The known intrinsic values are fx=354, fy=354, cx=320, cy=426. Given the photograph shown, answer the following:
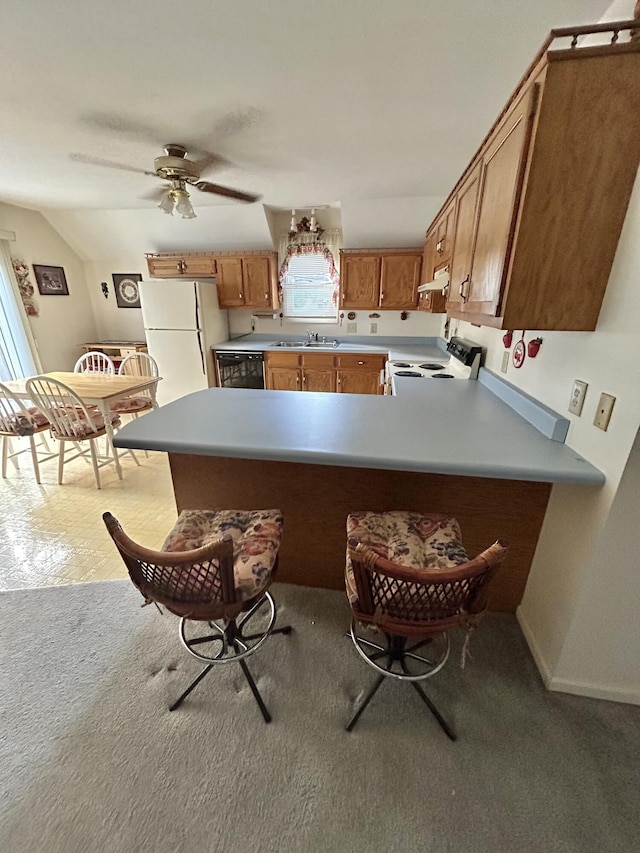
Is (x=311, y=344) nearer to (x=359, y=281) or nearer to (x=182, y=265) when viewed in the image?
(x=359, y=281)

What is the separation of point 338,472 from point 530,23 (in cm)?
183

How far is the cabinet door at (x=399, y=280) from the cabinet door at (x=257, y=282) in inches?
57.1

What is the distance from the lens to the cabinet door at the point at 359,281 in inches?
168

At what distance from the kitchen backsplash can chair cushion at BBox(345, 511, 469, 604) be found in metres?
3.72

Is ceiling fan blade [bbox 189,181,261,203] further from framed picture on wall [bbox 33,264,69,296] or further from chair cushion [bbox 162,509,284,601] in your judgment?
framed picture on wall [bbox 33,264,69,296]

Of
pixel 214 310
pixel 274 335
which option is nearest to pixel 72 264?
pixel 214 310

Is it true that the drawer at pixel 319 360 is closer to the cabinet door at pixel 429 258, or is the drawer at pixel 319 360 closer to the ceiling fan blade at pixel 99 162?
the cabinet door at pixel 429 258

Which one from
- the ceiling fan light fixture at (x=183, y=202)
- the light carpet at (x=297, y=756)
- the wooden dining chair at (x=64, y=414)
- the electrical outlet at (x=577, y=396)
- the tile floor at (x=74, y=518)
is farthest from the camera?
the wooden dining chair at (x=64, y=414)

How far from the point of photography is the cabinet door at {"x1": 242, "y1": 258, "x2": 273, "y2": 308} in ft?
14.8

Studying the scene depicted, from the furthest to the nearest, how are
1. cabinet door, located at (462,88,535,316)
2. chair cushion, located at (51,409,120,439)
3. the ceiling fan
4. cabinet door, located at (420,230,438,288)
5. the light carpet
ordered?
1. cabinet door, located at (420,230,438,288)
2. chair cushion, located at (51,409,120,439)
3. the ceiling fan
4. cabinet door, located at (462,88,535,316)
5. the light carpet

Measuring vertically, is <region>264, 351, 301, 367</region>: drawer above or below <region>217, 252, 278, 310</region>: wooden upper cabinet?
below

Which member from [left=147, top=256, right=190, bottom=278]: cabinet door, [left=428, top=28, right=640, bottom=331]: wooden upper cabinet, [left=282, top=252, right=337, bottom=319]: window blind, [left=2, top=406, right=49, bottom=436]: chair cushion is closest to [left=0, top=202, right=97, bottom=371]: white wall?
[left=147, top=256, right=190, bottom=278]: cabinet door

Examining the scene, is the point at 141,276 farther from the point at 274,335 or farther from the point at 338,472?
the point at 338,472

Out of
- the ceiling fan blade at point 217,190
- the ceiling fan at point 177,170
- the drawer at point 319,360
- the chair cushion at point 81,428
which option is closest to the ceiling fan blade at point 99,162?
the ceiling fan at point 177,170
